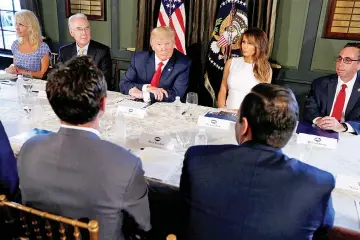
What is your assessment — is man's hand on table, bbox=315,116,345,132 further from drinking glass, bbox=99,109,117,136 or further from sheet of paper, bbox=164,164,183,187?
drinking glass, bbox=99,109,117,136

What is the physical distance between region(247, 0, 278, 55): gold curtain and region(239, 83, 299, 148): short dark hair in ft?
8.24

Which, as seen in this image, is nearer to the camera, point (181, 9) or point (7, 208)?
point (7, 208)

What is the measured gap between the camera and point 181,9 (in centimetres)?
371

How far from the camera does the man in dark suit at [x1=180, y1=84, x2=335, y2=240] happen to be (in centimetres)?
99

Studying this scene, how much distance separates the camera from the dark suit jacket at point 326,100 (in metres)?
2.44

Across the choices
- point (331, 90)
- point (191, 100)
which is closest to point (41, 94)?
point (191, 100)

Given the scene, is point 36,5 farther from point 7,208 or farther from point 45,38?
point 7,208

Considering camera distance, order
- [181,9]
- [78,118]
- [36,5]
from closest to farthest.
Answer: [78,118] → [181,9] → [36,5]

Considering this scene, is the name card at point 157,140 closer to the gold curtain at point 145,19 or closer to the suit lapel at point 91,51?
the suit lapel at point 91,51

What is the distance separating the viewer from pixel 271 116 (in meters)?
1.04

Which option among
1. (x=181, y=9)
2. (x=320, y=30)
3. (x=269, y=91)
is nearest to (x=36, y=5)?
(x=181, y=9)

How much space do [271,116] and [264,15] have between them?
2670 millimetres

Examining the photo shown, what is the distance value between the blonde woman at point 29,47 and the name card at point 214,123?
2.13 meters

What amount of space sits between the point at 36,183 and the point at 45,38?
162 inches
